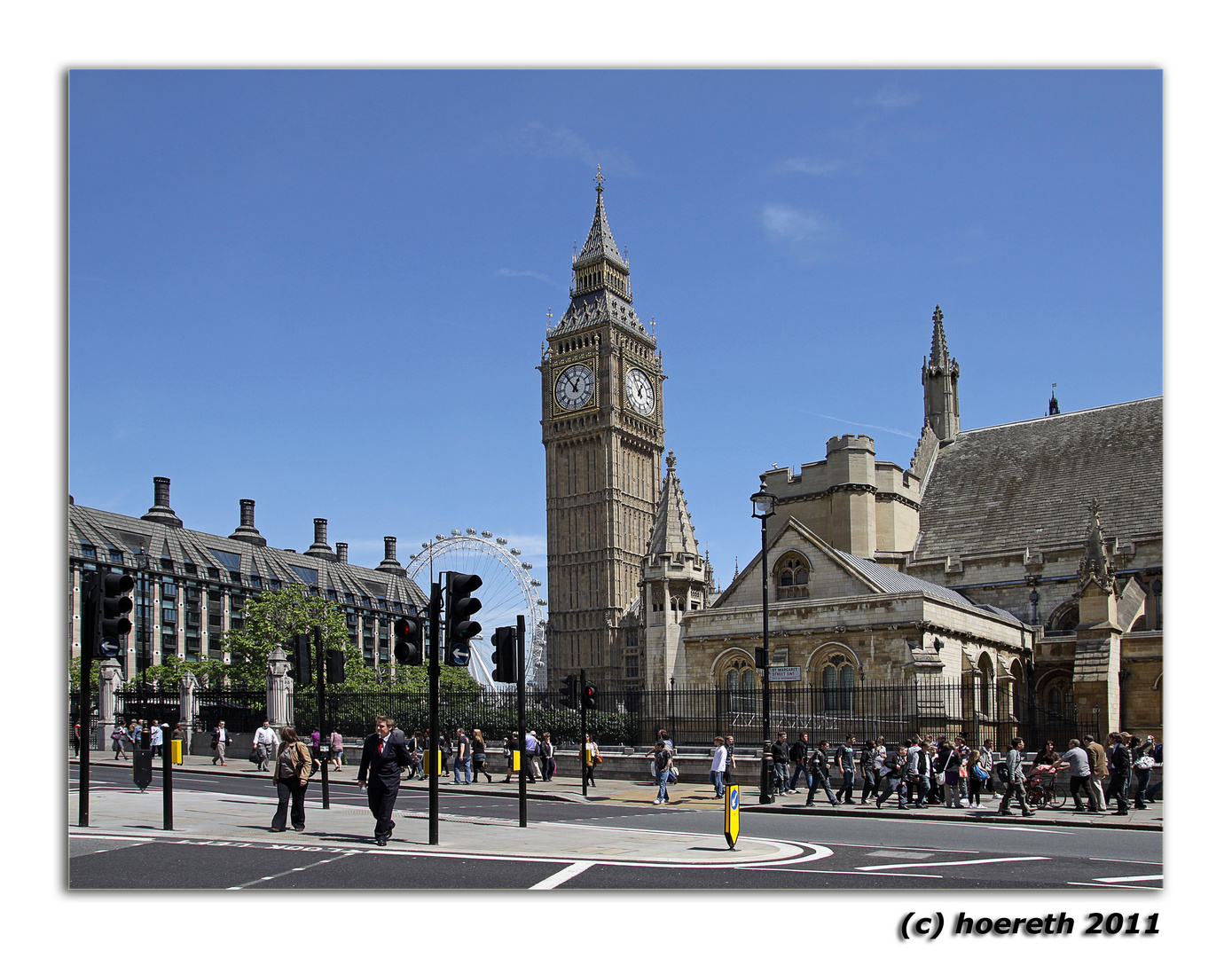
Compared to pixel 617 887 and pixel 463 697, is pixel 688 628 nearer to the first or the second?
pixel 463 697

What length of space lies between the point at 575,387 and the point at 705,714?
7863cm

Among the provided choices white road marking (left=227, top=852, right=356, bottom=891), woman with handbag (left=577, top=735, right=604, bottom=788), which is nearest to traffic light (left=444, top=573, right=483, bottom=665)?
white road marking (left=227, top=852, right=356, bottom=891)

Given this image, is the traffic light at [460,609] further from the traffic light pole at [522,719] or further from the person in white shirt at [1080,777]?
the person in white shirt at [1080,777]

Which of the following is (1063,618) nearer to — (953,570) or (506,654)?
(953,570)

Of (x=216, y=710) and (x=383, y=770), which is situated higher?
(x=383, y=770)

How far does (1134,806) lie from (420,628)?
16.2 m

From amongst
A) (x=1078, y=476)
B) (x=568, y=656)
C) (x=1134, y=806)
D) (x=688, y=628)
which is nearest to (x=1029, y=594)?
(x=1078, y=476)

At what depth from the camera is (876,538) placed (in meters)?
48.7

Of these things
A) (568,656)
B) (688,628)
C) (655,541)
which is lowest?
(568,656)

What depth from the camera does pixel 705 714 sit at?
36688 millimetres

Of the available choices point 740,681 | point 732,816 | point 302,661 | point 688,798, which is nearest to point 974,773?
point 688,798

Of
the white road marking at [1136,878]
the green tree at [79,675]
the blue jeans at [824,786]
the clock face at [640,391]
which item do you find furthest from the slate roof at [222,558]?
the white road marking at [1136,878]

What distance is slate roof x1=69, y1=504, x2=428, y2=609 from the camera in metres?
85.8

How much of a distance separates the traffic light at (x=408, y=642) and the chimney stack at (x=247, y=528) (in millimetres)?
99126
